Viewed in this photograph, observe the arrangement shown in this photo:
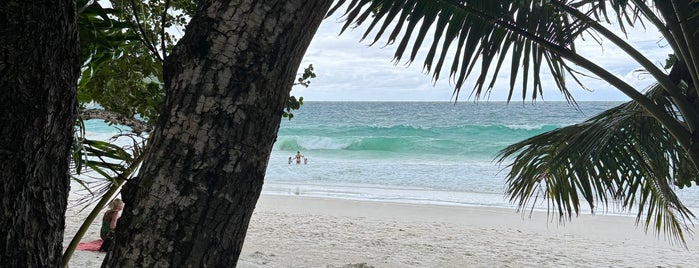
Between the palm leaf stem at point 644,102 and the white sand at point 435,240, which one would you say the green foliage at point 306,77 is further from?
the white sand at point 435,240

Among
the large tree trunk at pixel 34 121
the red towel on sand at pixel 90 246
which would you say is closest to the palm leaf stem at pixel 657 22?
the large tree trunk at pixel 34 121

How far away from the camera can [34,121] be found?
0.90 meters

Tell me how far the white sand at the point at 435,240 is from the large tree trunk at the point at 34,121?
4.29 metres

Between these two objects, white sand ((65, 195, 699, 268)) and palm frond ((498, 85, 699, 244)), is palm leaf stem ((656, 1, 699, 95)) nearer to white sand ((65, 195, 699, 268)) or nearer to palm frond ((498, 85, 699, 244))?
palm frond ((498, 85, 699, 244))

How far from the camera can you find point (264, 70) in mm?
931

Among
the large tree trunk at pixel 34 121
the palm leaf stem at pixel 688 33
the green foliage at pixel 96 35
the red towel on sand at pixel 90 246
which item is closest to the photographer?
the large tree trunk at pixel 34 121

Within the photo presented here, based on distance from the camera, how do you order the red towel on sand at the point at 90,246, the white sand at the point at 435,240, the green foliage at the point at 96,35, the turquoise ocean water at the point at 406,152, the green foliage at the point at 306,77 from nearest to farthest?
1. the green foliage at the point at 96,35
2. the green foliage at the point at 306,77
3. the red towel on sand at the point at 90,246
4. the white sand at the point at 435,240
5. the turquoise ocean water at the point at 406,152

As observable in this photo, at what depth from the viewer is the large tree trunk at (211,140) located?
89cm

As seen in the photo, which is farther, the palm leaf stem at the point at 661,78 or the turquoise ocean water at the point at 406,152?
the turquoise ocean water at the point at 406,152

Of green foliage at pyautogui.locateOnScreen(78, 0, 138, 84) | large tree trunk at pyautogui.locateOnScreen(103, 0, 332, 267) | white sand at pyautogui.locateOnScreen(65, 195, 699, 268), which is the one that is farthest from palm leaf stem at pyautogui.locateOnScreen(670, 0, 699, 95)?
white sand at pyautogui.locateOnScreen(65, 195, 699, 268)

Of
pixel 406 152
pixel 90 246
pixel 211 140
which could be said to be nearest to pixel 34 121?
pixel 211 140

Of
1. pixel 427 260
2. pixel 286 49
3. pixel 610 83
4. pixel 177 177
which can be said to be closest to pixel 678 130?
pixel 610 83

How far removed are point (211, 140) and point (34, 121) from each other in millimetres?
271

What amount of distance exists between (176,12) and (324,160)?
18.2 meters
